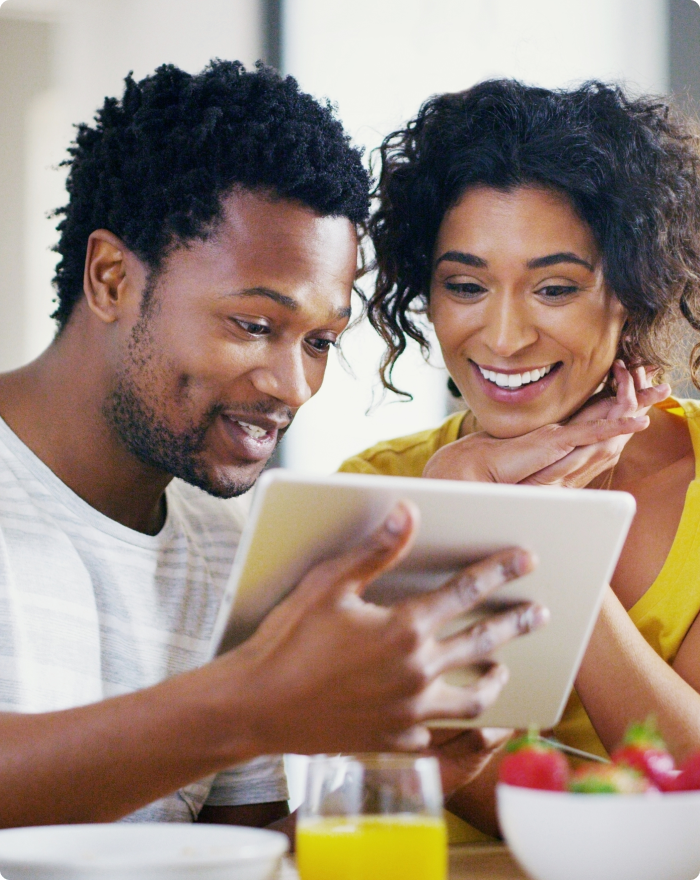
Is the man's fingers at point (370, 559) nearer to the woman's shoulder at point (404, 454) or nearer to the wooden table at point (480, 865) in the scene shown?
the wooden table at point (480, 865)

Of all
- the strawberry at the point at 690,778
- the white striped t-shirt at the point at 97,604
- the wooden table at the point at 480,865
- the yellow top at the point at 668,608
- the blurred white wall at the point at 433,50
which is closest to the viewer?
the strawberry at the point at 690,778

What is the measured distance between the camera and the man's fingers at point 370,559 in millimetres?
796

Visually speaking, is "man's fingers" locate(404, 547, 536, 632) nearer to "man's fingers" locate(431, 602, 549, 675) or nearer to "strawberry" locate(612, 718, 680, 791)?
"man's fingers" locate(431, 602, 549, 675)

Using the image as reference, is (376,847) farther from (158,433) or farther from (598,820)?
(158,433)

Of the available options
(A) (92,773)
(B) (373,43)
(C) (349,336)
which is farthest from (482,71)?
(A) (92,773)

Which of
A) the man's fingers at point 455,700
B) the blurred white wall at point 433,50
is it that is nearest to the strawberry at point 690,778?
the man's fingers at point 455,700

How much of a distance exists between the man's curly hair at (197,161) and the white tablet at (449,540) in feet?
2.10

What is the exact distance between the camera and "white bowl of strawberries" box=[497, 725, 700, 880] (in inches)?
27.5

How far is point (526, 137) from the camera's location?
1.60 meters

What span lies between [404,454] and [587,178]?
579 mm

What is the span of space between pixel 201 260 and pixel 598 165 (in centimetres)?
65

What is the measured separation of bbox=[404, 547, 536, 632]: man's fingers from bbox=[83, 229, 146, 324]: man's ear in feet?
2.37

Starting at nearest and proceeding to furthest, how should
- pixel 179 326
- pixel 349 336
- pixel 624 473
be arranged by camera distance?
pixel 179 326 < pixel 624 473 < pixel 349 336

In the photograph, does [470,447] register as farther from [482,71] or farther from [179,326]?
[482,71]
